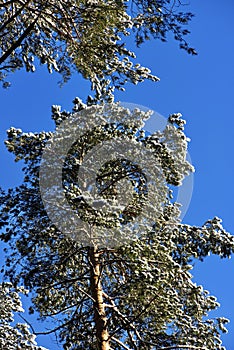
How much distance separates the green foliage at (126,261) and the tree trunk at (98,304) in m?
0.12

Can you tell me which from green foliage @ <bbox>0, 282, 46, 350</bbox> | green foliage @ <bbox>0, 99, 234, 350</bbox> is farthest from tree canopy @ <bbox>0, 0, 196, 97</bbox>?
green foliage @ <bbox>0, 282, 46, 350</bbox>

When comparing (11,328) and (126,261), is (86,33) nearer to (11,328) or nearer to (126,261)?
(126,261)

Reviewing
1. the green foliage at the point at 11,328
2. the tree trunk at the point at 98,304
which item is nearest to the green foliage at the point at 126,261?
the tree trunk at the point at 98,304

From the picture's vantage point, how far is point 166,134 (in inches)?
359

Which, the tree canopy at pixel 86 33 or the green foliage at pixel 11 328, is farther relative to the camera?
the green foliage at pixel 11 328

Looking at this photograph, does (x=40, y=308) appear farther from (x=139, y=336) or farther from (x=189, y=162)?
(x=189, y=162)

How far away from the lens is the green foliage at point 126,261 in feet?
27.8

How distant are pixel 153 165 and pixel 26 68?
311 cm

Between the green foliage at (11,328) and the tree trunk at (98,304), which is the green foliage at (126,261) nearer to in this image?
the tree trunk at (98,304)

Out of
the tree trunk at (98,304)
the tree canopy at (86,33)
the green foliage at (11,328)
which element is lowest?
the tree trunk at (98,304)

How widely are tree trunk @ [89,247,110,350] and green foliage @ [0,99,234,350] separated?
12 cm

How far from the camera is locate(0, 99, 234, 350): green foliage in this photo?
27.8ft

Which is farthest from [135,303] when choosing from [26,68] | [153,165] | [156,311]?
[26,68]

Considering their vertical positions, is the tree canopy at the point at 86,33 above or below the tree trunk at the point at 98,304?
above
